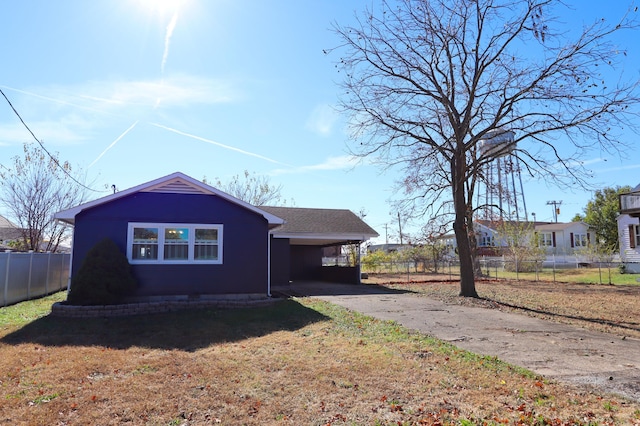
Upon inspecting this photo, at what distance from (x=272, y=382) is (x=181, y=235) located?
8085 millimetres

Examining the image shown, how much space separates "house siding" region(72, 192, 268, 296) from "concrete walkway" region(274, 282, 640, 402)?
329 cm

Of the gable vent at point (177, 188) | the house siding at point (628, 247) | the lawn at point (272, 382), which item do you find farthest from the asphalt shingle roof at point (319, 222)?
the house siding at point (628, 247)

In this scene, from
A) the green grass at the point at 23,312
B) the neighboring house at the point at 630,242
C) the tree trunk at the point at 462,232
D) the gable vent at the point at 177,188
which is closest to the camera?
the green grass at the point at 23,312

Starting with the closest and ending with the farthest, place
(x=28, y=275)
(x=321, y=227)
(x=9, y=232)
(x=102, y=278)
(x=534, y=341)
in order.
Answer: (x=534, y=341) → (x=102, y=278) → (x=28, y=275) → (x=321, y=227) → (x=9, y=232)

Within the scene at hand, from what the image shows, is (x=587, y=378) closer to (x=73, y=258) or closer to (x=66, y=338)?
(x=66, y=338)

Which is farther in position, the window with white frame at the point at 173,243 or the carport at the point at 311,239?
the carport at the point at 311,239

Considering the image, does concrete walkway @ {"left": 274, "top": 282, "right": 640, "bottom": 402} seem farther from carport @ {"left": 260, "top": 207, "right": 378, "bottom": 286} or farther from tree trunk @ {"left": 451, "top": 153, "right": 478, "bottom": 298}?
carport @ {"left": 260, "top": 207, "right": 378, "bottom": 286}

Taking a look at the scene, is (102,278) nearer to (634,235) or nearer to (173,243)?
(173,243)

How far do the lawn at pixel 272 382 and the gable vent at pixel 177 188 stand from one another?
4857mm

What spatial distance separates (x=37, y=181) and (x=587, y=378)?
80.8 feet

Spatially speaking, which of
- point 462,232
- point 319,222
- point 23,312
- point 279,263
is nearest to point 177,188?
point 23,312

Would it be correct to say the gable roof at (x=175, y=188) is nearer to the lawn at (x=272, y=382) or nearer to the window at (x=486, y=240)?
the lawn at (x=272, y=382)

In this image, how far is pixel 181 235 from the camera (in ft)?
41.4

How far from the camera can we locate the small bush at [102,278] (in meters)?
10.9
